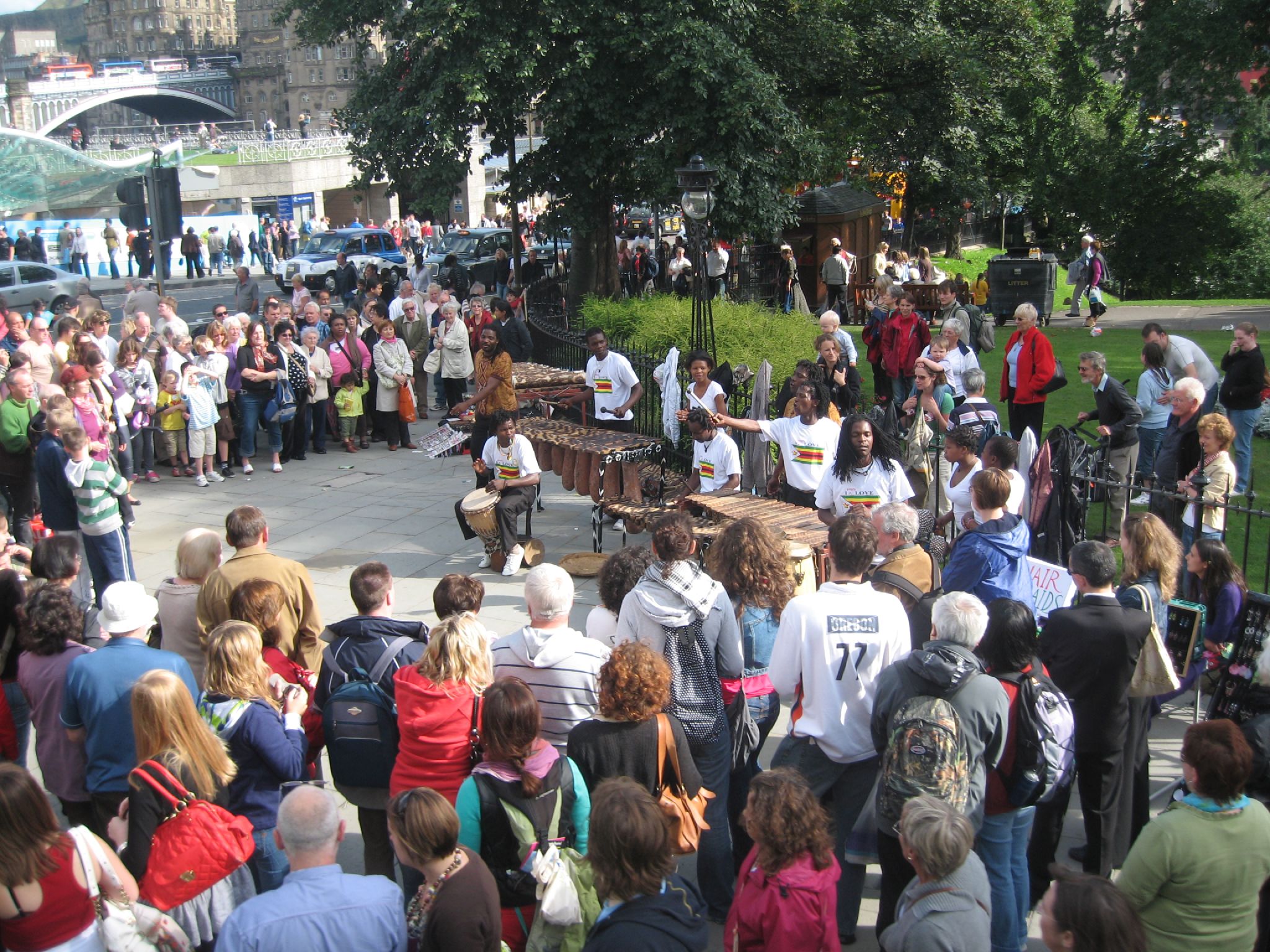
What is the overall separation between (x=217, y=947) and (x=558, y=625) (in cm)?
178

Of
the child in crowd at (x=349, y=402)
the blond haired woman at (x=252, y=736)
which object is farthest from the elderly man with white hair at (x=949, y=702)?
the child in crowd at (x=349, y=402)

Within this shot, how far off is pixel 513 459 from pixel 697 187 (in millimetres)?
3325

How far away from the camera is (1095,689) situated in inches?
185

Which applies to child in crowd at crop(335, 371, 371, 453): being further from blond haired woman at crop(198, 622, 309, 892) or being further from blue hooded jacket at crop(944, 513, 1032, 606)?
blue hooded jacket at crop(944, 513, 1032, 606)

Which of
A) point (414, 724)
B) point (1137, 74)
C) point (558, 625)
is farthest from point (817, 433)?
point (1137, 74)

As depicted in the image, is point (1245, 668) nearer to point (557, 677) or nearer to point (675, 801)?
point (675, 801)

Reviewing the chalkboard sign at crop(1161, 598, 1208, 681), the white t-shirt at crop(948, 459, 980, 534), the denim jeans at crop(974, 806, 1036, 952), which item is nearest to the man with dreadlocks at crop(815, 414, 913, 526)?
the white t-shirt at crop(948, 459, 980, 534)

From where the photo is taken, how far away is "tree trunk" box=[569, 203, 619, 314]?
64.5 ft

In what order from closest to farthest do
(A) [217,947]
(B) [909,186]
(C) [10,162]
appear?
(A) [217,947], (B) [909,186], (C) [10,162]

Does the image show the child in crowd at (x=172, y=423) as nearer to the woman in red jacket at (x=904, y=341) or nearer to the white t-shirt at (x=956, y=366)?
the woman in red jacket at (x=904, y=341)

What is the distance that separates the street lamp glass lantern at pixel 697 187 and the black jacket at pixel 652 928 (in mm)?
8157

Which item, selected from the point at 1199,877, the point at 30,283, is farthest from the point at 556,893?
the point at 30,283

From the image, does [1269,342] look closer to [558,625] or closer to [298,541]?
[298,541]

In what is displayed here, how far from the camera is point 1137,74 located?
55.8 ft
